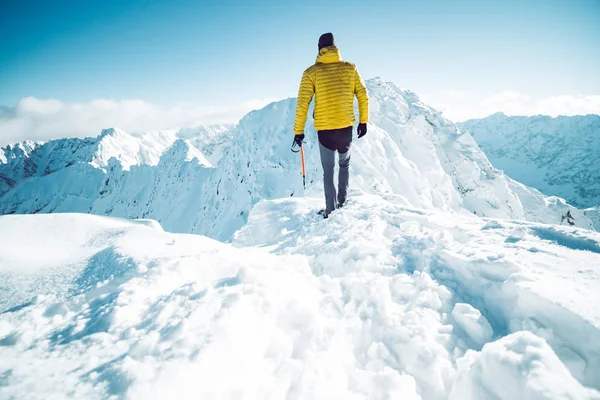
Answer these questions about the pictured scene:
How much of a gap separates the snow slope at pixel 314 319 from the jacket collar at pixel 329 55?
343cm

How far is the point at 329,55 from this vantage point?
199 inches

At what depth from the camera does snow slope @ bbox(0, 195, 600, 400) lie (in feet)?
5.02

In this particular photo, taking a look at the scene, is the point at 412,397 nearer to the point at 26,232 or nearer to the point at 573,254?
the point at 573,254

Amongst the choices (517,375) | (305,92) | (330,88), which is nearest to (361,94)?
(330,88)

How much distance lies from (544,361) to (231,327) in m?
1.81

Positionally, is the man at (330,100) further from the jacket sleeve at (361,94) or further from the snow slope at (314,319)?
the snow slope at (314,319)

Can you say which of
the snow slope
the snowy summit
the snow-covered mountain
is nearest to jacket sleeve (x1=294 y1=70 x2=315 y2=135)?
the snowy summit

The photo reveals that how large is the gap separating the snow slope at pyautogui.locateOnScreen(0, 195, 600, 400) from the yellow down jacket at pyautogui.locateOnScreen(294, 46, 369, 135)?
266 centimetres

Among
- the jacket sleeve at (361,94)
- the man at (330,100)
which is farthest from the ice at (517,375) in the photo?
the jacket sleeve at (361,94)

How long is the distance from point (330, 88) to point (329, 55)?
57 cm

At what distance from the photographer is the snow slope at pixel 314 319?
5.02 feet

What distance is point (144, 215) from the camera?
433ft

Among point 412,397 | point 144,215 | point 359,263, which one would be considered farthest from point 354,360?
point 144,215

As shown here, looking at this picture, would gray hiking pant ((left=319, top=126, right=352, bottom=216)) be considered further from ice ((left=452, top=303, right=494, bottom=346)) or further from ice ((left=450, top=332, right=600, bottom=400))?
ice ((left=450, top=332, right=600, bottom=400))
